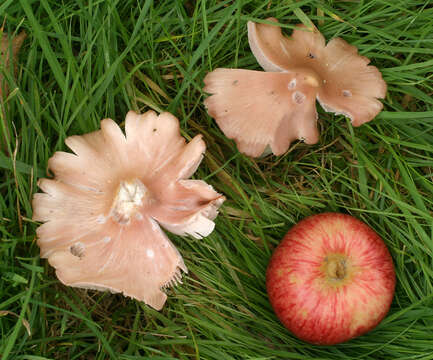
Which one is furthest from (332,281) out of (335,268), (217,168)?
(217,168)

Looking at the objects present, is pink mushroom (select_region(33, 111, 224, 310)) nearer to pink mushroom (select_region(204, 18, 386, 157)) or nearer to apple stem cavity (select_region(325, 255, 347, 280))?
pink mushroom (select_region(204, 18, 386, 157))

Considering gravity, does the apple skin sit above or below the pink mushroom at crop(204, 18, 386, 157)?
below

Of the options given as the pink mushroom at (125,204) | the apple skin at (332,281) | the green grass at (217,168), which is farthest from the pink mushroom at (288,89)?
the apple skin at (332,281)

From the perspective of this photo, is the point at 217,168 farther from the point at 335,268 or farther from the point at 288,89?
the point at 335,268

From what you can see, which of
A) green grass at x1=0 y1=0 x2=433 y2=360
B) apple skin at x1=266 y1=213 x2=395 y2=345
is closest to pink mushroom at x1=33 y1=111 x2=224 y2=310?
green grass at x1=0 y1=0 x2=433 y2=360

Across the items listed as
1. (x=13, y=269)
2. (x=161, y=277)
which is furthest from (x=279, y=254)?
(x=13, y=269)
